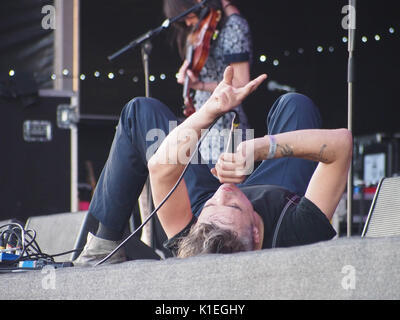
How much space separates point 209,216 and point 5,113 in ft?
6.36

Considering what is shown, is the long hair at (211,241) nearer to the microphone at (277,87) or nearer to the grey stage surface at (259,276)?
the grey stage surface at (259,276)

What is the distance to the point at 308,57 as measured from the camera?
5762mm

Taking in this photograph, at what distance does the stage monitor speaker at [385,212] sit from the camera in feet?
4.82

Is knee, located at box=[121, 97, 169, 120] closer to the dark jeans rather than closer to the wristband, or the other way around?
the dark jeans

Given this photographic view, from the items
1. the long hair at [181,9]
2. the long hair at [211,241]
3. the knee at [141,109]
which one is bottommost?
the long hair at [211,241]

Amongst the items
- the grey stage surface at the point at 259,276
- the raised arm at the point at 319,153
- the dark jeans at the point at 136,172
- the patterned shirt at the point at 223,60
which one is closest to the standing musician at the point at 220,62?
the patterned shirt at the point at 223,60

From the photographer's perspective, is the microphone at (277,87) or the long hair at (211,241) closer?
the long hair at (211,241)

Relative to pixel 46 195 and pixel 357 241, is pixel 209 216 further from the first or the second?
pixel 46 195

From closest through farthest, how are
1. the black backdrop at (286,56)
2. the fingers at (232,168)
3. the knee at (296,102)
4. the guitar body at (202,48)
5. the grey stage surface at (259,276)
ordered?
the grey stage surface at (259,276) → the fingers at (232,168) → the knee at (296,102) → the guitar body at (202,48) → the black backdrop at (286,56)

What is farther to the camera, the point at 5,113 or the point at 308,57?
the point at 308,57

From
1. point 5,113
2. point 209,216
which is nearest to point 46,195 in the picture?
point 5,113

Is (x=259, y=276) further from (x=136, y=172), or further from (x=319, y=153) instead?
(x=136, y=172)

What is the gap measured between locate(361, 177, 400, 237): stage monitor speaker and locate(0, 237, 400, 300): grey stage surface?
789 mm

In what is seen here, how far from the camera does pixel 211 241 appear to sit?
113 centimetres
